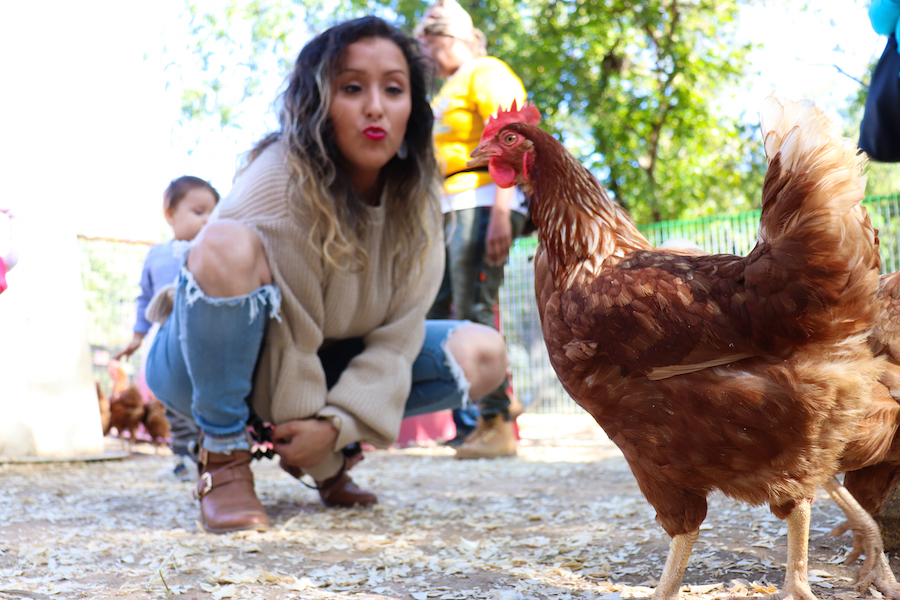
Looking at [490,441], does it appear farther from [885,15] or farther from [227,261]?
[885,15]

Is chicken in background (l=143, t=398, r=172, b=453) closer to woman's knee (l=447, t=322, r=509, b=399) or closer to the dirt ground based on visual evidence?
the dirt ground

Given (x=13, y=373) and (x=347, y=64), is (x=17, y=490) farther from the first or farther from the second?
(x=347, y=64)

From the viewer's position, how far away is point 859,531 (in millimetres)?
1598

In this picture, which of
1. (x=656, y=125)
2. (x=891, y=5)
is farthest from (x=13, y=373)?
(x=656, y=125)

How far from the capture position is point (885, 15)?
204cm

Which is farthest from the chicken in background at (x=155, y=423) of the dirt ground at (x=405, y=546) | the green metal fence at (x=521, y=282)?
the dirt ground at (x=405, y=546)

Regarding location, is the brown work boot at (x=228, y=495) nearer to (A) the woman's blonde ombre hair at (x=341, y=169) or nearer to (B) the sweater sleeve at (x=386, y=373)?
(B) the sweater sleeve at (x=386, y=373)

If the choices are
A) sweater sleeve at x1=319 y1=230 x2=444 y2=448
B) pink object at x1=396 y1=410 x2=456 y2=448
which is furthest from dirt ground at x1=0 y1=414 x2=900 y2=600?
pink object at x1=396 y1=410 x2=456 y2=448

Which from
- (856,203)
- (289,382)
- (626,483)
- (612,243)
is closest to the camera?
(856,203)

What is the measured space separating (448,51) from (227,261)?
2592 millimetres

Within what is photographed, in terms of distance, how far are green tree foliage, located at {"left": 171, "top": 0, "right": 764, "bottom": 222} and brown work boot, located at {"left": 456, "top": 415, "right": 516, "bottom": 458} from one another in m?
6.48

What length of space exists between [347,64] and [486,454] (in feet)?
8.33

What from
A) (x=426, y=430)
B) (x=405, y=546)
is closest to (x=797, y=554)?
(x=405, y=546)

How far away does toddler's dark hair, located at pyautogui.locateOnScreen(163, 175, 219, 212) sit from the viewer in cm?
432
